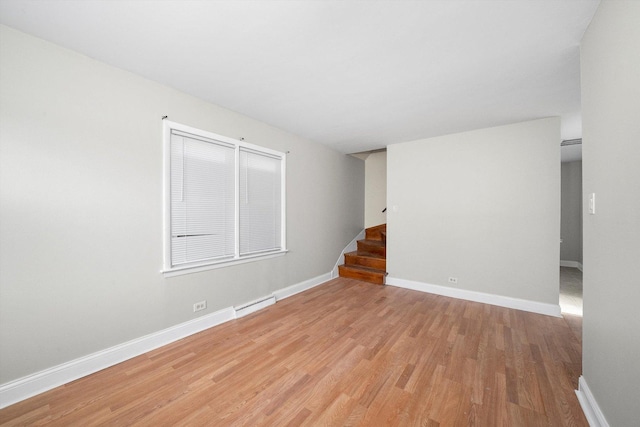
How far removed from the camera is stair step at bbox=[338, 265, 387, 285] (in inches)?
176

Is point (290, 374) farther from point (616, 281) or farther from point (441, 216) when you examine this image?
point (441, 216)

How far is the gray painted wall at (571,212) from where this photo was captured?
589 centimetres

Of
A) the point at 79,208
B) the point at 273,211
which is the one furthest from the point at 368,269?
the point at 79,208

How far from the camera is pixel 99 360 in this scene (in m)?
1.98

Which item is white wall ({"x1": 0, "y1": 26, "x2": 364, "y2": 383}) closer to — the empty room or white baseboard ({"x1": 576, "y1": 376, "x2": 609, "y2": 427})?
the empty room

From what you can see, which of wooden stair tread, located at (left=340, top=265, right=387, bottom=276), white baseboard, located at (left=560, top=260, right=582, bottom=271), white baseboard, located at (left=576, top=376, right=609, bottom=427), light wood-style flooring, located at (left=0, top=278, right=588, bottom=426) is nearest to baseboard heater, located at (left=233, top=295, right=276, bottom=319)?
light wood-style flooring, located at (left=0, top=278, right=588, bottom=426)

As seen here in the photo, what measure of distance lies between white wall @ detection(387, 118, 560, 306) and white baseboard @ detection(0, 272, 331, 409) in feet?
10.6

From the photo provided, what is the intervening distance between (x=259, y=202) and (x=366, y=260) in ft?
8.78

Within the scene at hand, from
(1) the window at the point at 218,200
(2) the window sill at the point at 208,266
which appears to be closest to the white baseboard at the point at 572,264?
(1) the window at the point at 218,200

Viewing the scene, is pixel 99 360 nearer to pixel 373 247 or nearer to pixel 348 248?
pixel 348 248

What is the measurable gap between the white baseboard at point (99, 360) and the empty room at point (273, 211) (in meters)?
0.01

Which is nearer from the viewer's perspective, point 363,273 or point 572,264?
point 363,273

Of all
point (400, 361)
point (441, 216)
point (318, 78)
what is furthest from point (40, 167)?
point (441, 216)

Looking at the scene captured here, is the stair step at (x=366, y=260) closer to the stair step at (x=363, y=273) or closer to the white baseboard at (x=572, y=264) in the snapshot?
the stair step at (x=363, y=273)
